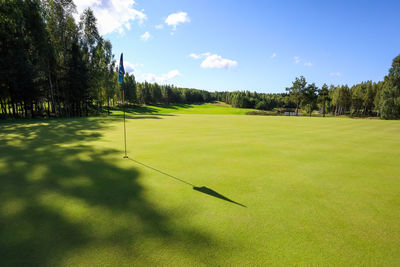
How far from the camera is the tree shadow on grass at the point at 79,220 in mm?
2783

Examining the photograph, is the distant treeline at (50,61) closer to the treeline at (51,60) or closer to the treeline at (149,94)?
the treeline at (51,60)

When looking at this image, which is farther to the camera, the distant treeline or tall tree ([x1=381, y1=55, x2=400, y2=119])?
tall tree ([x1=381, y1=55, x2=400, y2=119])

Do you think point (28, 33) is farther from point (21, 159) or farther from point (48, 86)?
point (21, 159)

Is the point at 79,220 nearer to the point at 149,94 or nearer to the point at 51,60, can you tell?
the point at 51,60

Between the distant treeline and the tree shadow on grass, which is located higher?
the distant treeline

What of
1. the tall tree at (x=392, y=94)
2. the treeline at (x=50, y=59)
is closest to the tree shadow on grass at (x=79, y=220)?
the treeline at (x=50, y=59)

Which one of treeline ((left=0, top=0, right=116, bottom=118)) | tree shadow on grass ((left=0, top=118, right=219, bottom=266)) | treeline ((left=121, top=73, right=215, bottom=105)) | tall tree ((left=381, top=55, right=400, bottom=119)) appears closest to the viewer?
tree shadow on grass ((left=0, top=118, right=219, bottom=266))

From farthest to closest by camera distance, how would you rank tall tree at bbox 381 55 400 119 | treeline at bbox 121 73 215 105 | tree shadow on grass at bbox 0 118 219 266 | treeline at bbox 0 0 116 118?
1. treeline at bbox 121 73 215 105
2. tall tree at bbox 381 55 400 119
3. treeline at bbox 0 0 116 118
4. tree shadow on grass at bbox 0 118 219 266

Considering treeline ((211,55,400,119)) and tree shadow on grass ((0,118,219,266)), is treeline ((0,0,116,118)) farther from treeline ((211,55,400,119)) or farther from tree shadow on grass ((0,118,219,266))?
treeline ((211,55,400,119))

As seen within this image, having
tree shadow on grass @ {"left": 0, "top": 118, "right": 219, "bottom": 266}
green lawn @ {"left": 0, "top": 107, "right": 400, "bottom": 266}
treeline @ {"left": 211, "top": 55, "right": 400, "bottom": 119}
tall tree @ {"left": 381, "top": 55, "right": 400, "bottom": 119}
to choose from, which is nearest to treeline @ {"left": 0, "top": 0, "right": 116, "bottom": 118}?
green lawn @ {"left": 0, "top": 107, "right": 400, "bottom": 266}

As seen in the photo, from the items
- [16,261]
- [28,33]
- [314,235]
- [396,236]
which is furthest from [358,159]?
[28,33]

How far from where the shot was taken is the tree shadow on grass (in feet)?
9.13

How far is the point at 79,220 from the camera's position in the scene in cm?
362

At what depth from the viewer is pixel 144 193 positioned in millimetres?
4852
